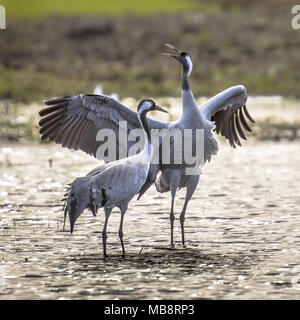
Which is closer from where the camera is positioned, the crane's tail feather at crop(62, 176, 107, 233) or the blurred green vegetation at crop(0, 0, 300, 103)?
the crane's tail feather at crop(62, 176, 107, 233)

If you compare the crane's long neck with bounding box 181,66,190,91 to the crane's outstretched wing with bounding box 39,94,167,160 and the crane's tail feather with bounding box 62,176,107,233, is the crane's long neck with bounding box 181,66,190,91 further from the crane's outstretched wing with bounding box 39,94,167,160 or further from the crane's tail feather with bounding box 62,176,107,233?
the crane's tail feather with bounding box 62,176,107,233

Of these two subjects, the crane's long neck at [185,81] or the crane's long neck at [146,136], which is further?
the crane's long neck at [185,81]

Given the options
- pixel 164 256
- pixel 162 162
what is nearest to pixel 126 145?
pixel 162 162

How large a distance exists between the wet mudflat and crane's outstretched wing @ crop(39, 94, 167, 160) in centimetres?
95

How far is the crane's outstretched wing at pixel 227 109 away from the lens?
9273 mm

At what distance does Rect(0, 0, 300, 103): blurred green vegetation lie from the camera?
2417 centimetres

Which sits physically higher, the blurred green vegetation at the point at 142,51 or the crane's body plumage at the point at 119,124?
the blurred green vegetation at the point at 142,51

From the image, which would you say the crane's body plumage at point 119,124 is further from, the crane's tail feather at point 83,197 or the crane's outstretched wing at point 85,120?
the crane's tail feather at point 83,197

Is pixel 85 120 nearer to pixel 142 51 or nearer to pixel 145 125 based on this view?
pixel 145 125

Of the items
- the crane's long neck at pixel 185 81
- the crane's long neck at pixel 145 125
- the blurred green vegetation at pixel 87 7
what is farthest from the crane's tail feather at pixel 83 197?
the blurred green vegetation at pixel 87 7

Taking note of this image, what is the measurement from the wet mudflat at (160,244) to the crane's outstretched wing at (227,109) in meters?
0.95

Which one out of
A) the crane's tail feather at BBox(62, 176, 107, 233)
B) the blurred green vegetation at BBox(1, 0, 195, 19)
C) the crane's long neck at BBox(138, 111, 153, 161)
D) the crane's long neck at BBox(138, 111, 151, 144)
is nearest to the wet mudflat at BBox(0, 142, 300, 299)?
the crane's tail feather at BBox(62, 176, 107, 233)

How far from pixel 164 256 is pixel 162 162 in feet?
4.01
